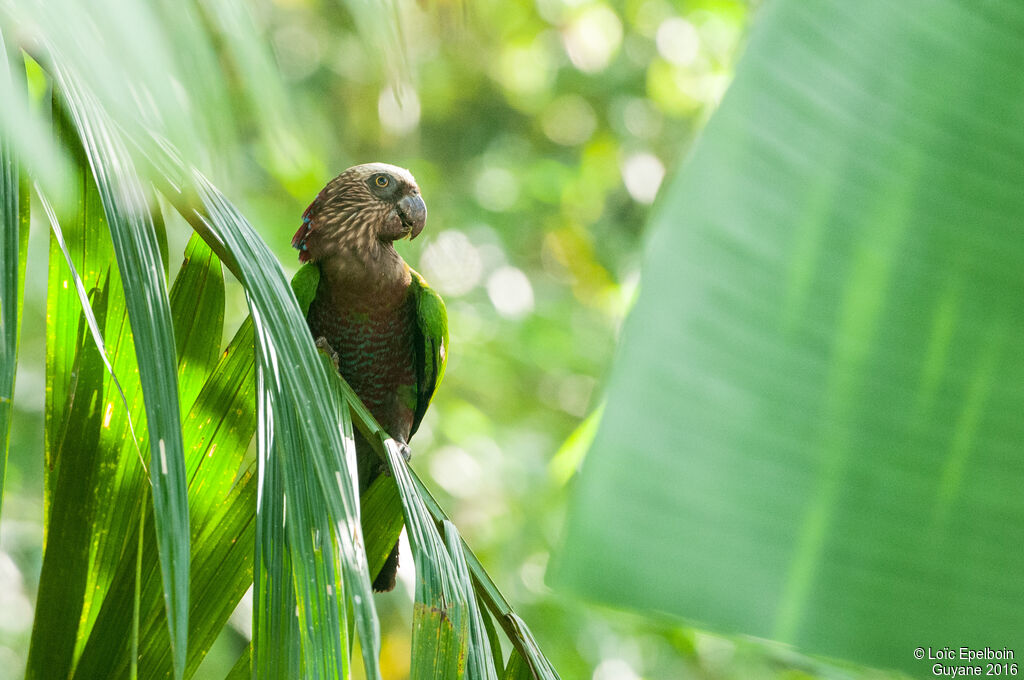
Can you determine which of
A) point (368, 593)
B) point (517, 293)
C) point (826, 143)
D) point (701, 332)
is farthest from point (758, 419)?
point (517, 293)

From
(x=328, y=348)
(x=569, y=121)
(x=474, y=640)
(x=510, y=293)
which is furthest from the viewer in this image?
(x=569, y=121)

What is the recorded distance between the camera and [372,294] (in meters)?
2.52

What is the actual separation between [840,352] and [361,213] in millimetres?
1762

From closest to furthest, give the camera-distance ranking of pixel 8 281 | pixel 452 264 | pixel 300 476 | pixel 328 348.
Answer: pixel 8 281 < pixel 300 476 < pixel 328 348 < pixel 452 264

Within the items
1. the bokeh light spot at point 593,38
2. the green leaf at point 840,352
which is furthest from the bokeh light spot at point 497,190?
the green leaf at point 840,352

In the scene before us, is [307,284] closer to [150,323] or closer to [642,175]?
[150,323]

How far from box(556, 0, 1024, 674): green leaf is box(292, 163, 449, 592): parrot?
5.02 ft

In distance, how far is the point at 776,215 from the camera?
1.02 meters

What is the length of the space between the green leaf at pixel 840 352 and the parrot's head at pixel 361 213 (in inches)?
63.4

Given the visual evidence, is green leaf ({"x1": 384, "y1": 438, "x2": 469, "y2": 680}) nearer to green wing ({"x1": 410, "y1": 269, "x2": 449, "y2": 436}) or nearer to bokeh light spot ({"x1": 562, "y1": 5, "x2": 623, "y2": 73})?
green wing ({"x1": 410, "y1": 269, "x2": 449, "y2": 436})

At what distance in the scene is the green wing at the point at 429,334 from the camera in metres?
2.62

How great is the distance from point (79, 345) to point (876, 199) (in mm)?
1094

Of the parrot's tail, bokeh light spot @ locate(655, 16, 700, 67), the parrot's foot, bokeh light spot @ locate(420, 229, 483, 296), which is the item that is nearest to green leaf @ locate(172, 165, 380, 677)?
the parrot's foot

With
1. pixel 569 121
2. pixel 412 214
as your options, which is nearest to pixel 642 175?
pixel 569 121
